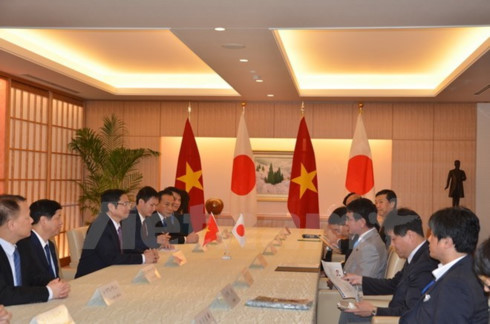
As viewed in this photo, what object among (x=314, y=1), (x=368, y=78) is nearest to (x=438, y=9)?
(x=314, y=1)

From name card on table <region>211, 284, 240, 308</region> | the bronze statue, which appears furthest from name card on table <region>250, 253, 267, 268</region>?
the bronze statue

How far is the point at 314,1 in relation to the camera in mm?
4840

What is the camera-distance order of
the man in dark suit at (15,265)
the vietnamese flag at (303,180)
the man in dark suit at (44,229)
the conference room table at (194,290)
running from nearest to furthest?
the conference room table at (194,290)
the man in dark suit at (15,265)
the man in dark suit at (44,229)
the vietnamese flag at (303,180)

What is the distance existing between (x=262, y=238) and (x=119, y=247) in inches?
96.3

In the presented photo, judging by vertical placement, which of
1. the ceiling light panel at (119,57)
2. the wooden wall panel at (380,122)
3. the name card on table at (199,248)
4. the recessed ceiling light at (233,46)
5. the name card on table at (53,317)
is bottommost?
the name card on table at (199,248)

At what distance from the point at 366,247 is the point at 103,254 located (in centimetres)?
191

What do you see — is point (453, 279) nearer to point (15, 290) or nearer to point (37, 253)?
point (15, 290)

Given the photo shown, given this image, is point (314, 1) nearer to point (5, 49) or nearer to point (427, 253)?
point (427, 253)

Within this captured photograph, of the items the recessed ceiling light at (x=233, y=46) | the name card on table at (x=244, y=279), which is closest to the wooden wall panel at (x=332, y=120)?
the recessed ceiling light at (x=233, y=46)

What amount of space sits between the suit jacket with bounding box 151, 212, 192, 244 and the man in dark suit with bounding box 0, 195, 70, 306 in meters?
2.97

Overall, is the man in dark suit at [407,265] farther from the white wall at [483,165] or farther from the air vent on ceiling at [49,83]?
the white wall at [483,165]

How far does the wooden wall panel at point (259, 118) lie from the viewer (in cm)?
1064

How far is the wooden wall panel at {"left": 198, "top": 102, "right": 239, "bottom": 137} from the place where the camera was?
10.7m

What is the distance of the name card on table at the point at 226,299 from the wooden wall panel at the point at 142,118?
7.78 meters
